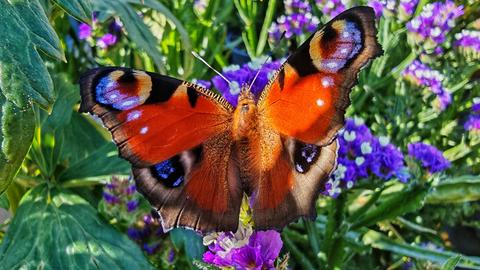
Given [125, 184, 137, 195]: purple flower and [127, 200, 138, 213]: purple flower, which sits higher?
[125, 184, 137, 195]: purple flower

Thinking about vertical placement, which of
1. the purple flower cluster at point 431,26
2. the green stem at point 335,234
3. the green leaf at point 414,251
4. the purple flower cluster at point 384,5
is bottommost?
the green leaf at point 414,251

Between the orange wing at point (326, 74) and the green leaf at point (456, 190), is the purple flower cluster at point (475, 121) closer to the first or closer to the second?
the green leaf at point (456, 190)

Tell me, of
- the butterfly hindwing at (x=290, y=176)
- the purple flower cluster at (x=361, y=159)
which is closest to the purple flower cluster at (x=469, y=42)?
the purple flower cluster at (x=361, y=159)

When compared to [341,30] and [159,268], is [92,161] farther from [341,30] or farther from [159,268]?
[341,30]

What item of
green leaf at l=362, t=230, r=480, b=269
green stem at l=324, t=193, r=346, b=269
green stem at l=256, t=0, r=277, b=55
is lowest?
green leaf at l=362, t=230, r=480, b=269

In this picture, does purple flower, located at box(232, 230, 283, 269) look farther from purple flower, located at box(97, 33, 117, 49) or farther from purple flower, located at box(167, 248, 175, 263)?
purple flower, located at box(97, 33, 117, 49)

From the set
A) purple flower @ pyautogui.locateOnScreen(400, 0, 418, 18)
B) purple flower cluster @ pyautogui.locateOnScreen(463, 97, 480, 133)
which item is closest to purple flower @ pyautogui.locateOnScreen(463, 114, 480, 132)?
purple flower cluster @ pyautogui.locateOnScreen(463, 97, 480, 133)

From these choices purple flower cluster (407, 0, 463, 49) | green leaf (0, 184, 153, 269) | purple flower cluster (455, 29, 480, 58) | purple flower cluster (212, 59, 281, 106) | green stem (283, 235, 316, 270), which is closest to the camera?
purple flower cluster (212, 59, 281, 106)
